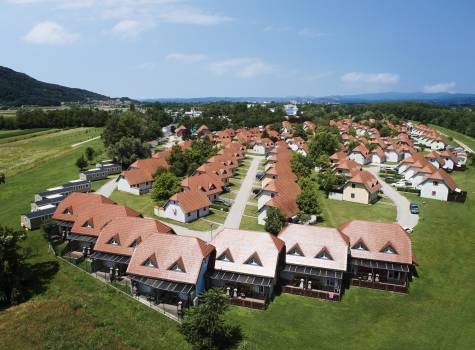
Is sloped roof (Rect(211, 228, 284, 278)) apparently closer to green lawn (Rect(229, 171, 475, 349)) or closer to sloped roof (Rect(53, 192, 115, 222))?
green lawn (Rect(229, 171, 475, 349))

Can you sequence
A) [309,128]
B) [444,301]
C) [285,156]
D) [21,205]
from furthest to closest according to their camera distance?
1. [309,128]
2. [285,156]
3. [21,205]
4. [444,301]

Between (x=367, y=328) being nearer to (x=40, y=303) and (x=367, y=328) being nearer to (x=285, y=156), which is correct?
(x=40, y=303)


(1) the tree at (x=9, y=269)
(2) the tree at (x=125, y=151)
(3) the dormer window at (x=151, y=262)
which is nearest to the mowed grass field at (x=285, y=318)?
(1) the tree at (x=9, y=269)

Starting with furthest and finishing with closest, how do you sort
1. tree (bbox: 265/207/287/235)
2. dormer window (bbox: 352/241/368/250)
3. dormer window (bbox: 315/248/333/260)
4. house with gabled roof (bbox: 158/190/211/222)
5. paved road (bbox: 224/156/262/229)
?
house with gabled roof (bbox: 158/190/211/222) < paved road (bbox: 224/156/262/229) < tree (bbox: 265/207/287/235) < dormer window (bbox: 352/241/368/250) < dormer window (bbox: 315/248/333/260)

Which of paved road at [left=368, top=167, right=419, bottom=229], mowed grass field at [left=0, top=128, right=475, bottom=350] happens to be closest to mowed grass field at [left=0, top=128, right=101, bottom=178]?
mowed grass field at [left=0, top=128, right=475, bottom=350]

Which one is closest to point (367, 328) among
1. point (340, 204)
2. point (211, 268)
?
point (211, 268)

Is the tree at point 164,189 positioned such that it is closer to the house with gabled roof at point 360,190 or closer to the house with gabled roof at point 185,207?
the house with gabled roof at point 185,207

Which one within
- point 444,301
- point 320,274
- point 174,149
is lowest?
point 444,301
